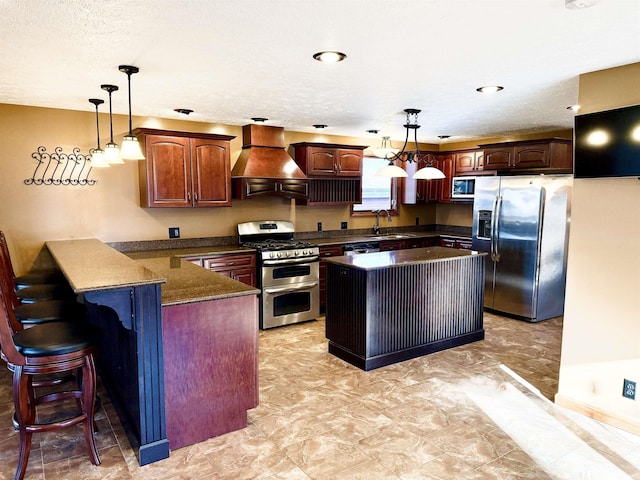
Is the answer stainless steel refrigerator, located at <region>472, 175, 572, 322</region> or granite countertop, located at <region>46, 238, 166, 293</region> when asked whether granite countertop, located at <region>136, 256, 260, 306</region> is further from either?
stainless steel refrigerator, located at <region>472, 175, 572, 322</region>

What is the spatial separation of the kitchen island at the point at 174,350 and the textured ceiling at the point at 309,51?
1.27m

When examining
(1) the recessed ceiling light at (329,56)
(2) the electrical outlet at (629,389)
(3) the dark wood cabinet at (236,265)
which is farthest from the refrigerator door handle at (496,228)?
(1) the recessed ceiling light at (329,56)

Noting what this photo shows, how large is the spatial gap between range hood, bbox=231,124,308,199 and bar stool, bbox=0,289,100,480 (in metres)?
2.95

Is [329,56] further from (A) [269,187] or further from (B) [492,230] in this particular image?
(B) [492,230]

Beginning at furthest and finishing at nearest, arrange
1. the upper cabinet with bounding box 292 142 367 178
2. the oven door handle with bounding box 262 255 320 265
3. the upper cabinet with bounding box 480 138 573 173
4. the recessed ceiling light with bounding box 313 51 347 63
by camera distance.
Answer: the upper cabinet with bounding box 292 142 367 178 < the upper cabinet with bounding box 480 138 573 173 < the oven door handle with bounding box 262 255 320 265 < the recessed ceiling light with bounding box 313 51 347 63

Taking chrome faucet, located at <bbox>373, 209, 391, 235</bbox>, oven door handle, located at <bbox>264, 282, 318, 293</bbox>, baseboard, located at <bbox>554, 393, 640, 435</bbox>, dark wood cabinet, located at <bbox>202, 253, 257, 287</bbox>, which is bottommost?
baseboard, located at <bbox>554, 393, 640, 435</bbox>

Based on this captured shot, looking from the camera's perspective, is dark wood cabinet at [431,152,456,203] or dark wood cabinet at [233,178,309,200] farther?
dark wood cabinet at [431,152,456,203]

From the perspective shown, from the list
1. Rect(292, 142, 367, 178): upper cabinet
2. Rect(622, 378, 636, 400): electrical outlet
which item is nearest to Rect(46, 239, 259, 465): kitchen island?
Rect(622, 378, 636, 400): electrical outlet

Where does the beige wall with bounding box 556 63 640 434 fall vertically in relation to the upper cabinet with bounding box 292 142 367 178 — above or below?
below

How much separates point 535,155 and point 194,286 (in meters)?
4.69

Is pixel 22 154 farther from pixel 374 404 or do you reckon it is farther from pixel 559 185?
pixel 559 185

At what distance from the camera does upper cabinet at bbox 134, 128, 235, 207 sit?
460cm

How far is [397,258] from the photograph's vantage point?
4234mm

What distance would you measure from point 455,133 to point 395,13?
14.3ft
